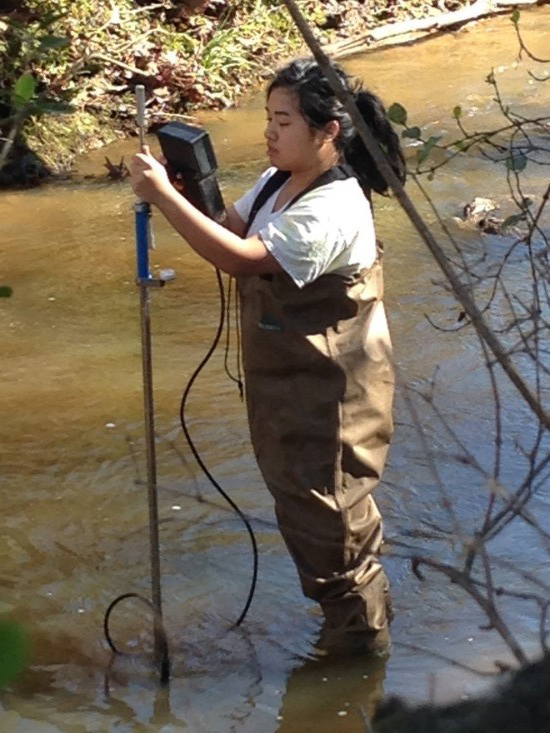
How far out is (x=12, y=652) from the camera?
1.31 m

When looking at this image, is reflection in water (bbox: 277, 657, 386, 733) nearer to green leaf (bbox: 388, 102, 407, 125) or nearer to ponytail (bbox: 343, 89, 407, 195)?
ponytail (bbox: 343, 89, 407, 195)

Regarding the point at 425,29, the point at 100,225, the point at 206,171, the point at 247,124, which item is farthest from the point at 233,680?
the point at 425,29

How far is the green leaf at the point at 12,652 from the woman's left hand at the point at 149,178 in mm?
2212

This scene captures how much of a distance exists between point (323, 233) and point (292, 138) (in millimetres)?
283

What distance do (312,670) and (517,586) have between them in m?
0.79

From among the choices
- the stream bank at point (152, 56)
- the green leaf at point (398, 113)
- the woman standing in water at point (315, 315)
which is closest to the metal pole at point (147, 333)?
the woman standing in water at point (315, 315)

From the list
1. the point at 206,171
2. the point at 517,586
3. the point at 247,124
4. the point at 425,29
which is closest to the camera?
the point at 206,171

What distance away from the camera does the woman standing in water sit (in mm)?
3471

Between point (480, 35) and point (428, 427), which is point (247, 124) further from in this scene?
point (428, 427)

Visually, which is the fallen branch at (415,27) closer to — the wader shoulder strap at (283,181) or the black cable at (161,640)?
the wader shoulder strap at (283,181)

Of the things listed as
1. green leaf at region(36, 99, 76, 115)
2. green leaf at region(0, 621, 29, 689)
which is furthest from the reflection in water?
green leaf at region(0, 621, 29, 689)

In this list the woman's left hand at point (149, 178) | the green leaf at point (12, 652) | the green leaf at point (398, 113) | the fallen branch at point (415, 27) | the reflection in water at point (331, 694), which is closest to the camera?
the green leaf at point (12, 652)

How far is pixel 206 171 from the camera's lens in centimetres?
356

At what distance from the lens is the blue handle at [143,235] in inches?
140
